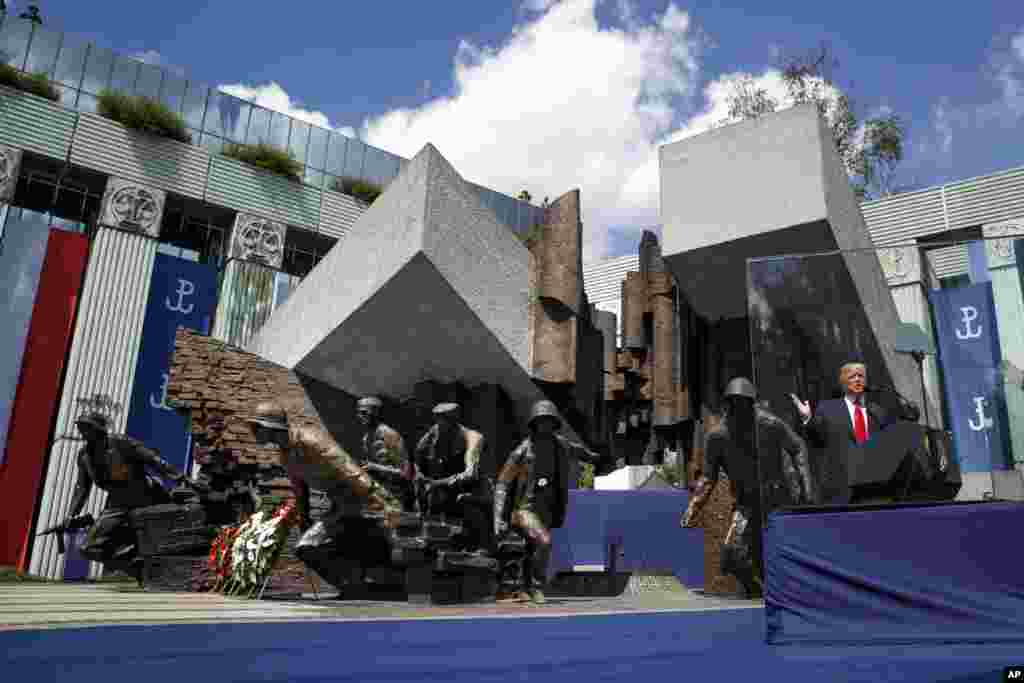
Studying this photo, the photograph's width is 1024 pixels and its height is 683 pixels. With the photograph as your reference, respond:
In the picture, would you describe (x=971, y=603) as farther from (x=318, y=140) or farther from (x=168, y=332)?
(x=318, y=140)

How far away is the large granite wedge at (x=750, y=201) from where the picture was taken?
813 cm

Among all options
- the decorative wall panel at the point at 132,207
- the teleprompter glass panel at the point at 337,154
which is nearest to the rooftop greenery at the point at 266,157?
the teleprompter glass panel at the point at 337,154

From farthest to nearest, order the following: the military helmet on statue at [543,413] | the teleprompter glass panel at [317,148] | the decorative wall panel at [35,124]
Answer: the teleprompter glass panel at [317,148]
the decorative wall panel at [35,124]
the military helmet on statue at [543,413]

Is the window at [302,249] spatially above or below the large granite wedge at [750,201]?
above

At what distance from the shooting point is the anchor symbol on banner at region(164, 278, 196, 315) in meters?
18.6

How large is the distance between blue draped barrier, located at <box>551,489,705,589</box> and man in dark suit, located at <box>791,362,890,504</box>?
21.3 ft

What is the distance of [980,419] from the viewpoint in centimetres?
506

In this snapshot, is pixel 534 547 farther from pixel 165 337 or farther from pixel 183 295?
pixel 183 295

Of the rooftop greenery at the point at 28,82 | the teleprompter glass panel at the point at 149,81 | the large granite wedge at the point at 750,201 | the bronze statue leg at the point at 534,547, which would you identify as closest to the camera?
the bronze statue leg at the point at 534,547

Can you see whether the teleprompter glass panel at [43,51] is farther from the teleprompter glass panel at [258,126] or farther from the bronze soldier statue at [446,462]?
the bronze soldier statue at [446,462]

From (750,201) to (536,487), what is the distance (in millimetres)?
4103

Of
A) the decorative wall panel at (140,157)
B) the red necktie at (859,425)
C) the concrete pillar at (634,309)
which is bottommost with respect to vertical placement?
the red necktie at (859,425)

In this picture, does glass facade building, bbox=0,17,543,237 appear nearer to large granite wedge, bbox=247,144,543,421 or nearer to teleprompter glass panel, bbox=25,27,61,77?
teleprompter glass panel, bbox=25,27,61,77

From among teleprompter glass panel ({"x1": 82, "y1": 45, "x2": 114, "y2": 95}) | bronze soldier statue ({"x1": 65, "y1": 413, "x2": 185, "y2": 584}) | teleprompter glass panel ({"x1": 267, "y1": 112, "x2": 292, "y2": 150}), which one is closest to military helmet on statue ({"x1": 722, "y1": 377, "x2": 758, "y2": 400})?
bronze soldier statue ({"x1": 65, "y1": 413, "x2": 185, "y2": 584})
